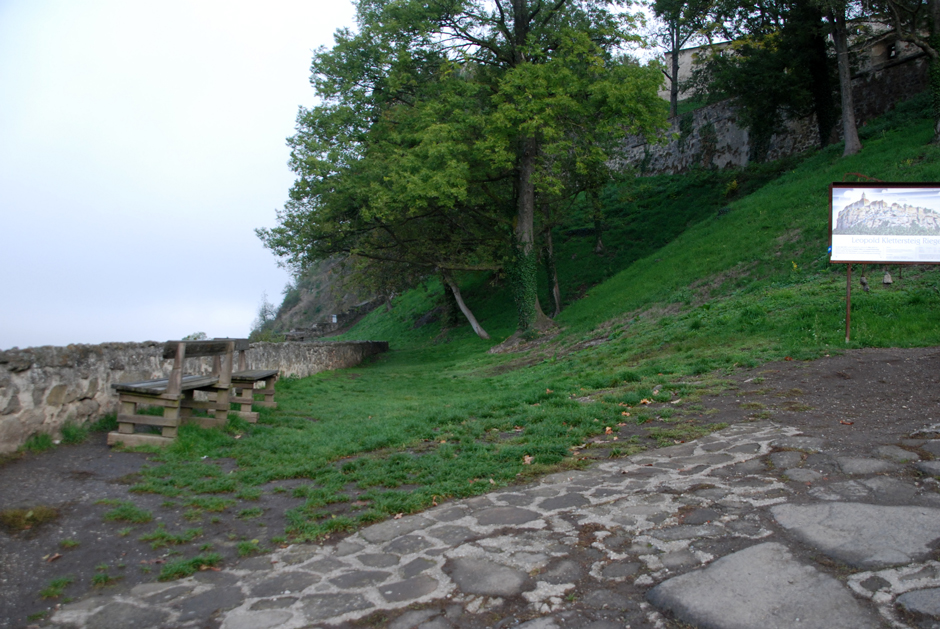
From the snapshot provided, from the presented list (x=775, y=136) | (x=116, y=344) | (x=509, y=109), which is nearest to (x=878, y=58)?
(x=775, y=136)

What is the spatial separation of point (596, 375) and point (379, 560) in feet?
24.4

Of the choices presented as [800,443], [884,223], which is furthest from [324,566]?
[884,223]

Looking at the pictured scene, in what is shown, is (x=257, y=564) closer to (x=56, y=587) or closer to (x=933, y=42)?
(x=56, y=587)

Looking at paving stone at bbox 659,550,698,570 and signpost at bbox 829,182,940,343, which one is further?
signpost at bbox 829,182,940,343

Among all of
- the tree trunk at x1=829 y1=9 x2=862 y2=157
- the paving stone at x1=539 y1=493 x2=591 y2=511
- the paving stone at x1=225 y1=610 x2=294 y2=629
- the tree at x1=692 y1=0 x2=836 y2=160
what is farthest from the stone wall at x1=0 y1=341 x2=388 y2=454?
the tree at x1=692 y1=0 x2=836 y2=160

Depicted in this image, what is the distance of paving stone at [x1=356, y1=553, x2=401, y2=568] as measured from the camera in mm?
3736

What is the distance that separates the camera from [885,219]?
936 centimetres

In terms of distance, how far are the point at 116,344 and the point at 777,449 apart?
24.1ft

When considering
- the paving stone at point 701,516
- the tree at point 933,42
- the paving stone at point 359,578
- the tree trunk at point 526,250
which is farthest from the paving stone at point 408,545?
the tree at point 933,42

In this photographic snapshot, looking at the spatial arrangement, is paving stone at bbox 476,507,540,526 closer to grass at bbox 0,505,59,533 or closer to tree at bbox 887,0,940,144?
grass at bbox 0,505,59,533

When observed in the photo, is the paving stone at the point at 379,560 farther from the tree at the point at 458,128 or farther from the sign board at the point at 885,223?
the tree at the point at 458,128

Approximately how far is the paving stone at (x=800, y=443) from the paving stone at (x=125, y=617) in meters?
4.71

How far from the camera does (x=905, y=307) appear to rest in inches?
406

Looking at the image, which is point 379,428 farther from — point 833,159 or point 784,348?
point 833,159
